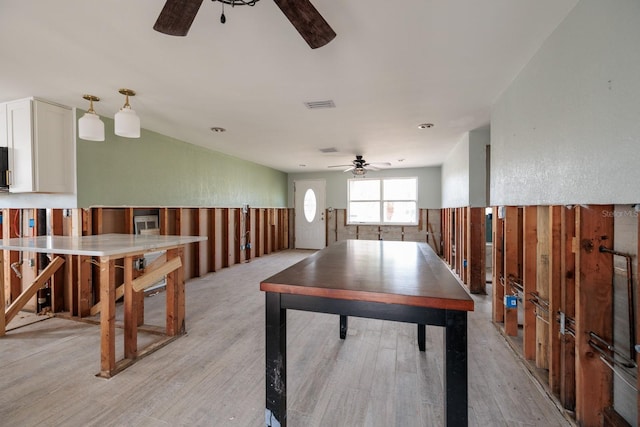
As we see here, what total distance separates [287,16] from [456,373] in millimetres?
1841

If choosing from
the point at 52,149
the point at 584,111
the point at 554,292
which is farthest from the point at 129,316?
the point at 584,111

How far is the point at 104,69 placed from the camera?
93.6 inches

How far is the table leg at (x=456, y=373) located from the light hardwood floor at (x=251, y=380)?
646 mm

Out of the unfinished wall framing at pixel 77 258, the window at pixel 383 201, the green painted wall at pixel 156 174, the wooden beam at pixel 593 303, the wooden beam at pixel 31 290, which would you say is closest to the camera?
the wooden beam at pixel 593 303

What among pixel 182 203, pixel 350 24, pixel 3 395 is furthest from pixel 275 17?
pixel 182 203

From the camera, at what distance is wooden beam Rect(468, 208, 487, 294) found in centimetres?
401

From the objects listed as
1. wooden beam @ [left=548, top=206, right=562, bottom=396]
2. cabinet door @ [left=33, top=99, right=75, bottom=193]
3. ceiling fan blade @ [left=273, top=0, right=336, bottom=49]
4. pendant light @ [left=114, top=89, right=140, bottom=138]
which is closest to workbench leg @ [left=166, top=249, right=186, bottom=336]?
pendant light @ [left=114, top=89, right=140, bottom=138]

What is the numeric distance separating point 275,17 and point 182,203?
3.95 m

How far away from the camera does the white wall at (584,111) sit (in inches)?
50.3

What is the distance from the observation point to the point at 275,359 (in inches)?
54.1

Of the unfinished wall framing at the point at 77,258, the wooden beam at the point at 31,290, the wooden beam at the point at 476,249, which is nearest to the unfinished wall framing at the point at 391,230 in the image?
the wooden beam at the point at 476,249

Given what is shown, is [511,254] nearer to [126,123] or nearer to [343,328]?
[343,328]

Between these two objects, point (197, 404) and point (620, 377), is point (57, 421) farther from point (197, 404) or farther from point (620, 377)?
point (620, 377)

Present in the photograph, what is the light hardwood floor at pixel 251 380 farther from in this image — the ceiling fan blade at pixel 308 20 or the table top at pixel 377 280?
the ceiling fan blade at pixel 308 20
